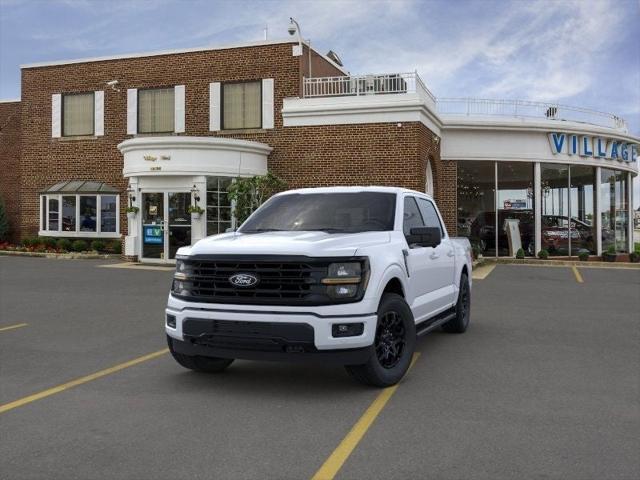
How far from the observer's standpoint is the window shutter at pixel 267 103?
21.5 meters

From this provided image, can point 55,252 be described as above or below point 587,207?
below

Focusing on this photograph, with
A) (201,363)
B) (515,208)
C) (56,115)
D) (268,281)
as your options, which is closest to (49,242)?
(56,115)

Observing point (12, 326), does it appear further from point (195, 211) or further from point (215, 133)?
point (215, 133)

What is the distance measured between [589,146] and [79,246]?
766 inches

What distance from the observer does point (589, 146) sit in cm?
2419

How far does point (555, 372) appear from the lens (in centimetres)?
629

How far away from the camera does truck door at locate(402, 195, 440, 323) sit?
6.41 metres

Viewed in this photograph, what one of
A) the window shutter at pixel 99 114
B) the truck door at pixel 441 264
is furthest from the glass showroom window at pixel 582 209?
the window shutter at pixel 99 114

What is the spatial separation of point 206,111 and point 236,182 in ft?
17.1

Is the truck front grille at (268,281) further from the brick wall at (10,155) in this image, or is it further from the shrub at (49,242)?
the brick wall at (10,155)

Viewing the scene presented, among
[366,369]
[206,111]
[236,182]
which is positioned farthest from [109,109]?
[366,369]

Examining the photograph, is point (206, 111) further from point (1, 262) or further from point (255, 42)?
point (1, 262)

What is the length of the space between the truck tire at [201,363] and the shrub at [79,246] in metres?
18.1

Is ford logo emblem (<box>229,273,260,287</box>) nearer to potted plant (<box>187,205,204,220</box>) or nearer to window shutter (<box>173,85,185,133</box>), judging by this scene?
potted plant (<box>187,205,204,220</box>)
